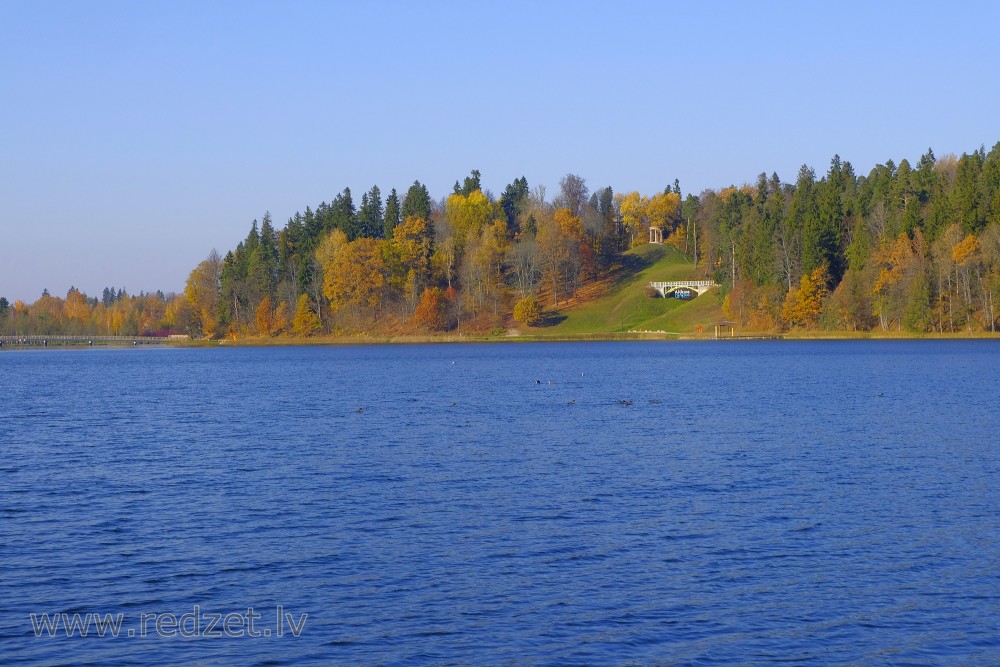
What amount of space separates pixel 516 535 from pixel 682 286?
165175mm

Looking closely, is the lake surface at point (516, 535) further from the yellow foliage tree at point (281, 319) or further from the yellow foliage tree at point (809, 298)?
the yellow foliage tree at point (281, 319)

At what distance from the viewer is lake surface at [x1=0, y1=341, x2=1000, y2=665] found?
17.3 meters

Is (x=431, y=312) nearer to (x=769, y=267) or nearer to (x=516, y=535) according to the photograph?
(x=769, y=267)

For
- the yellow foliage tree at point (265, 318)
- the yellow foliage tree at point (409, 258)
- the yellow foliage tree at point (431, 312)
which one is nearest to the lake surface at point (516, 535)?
the yellow foliage tree at point (431, 312)

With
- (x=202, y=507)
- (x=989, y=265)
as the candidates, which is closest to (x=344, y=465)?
(x=202, y=507)

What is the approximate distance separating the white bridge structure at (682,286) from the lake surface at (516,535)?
130m

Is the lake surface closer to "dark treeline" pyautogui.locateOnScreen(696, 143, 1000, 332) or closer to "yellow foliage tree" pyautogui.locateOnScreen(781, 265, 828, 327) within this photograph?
"dark treeline" pyautogui.locateOnScreen(696, 143, 1000, 332)

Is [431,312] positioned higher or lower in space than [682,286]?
lower

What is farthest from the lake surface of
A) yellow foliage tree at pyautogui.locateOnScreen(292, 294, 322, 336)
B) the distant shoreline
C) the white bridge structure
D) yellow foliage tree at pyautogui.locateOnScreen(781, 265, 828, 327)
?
yellow foliage tree at pyautogui.locateOnScreen(292, 294, 322, 336)

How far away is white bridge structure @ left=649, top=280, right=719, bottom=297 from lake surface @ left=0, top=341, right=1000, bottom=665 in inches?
5132

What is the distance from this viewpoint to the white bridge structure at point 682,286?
183250 mm

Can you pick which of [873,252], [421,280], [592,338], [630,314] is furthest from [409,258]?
[873,252]

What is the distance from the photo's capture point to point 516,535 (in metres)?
24.4

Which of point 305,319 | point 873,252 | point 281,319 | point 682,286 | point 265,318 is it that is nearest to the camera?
point 873,252
